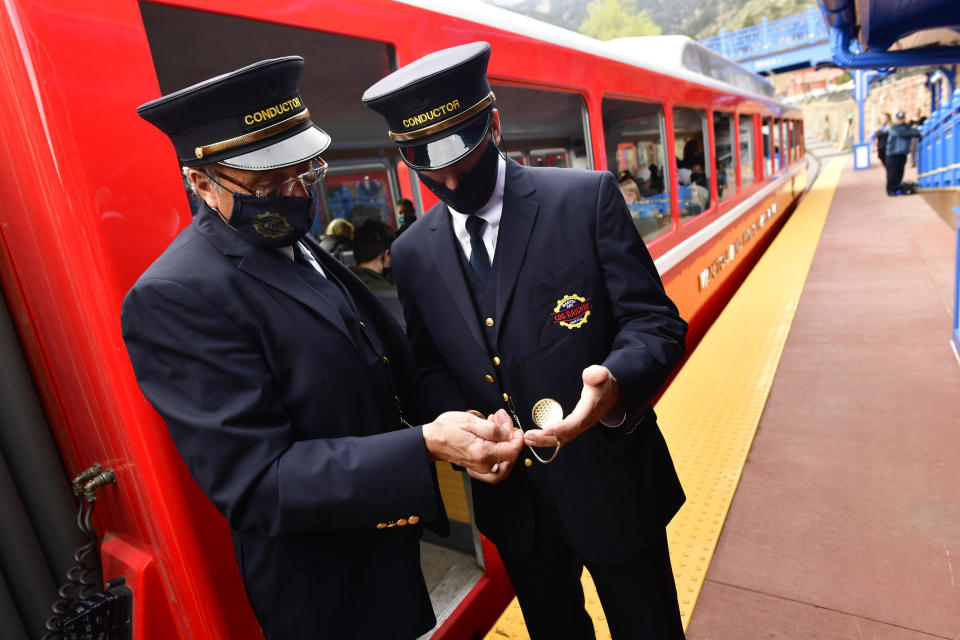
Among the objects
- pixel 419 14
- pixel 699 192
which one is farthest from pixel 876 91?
pixel 419 14

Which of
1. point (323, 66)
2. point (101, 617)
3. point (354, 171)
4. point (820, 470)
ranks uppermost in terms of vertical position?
point (323, 66)

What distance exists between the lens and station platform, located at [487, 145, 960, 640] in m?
2.11

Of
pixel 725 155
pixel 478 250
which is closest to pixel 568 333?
pixel 478 250

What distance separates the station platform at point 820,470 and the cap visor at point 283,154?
171 cm

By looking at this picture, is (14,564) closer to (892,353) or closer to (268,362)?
(268,362)

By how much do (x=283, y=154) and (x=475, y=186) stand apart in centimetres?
44

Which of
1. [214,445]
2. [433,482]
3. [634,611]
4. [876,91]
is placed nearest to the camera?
[214,445]

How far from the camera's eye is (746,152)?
7258 mm

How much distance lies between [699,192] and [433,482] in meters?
4.71

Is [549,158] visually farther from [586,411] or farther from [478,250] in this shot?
[586,411]

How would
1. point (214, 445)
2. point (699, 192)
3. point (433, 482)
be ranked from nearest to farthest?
1. point (214, 445)
2. point (433, 482)
3. point (699, 192)

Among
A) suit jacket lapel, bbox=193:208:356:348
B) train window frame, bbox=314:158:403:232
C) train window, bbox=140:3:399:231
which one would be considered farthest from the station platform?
train window frame, bbox=314:158:403:232

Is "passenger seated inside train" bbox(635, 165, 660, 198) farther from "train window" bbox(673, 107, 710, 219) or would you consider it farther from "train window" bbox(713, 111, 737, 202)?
"train window" bbox(713, 111, 737, 202)

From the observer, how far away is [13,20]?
1045mm
